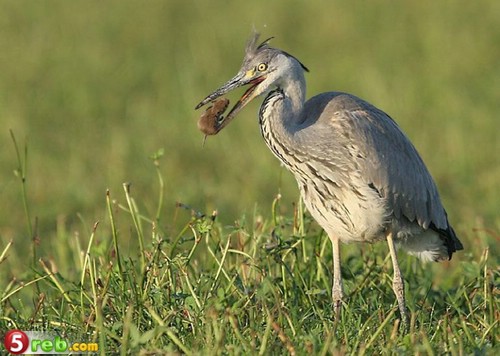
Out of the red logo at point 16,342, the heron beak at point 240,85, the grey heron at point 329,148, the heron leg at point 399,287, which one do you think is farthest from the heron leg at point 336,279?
the red logo at point 16,342

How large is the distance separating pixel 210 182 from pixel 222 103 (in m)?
4.24

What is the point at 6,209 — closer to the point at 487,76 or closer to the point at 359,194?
the point at 359,194

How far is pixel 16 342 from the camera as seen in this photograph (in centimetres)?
450

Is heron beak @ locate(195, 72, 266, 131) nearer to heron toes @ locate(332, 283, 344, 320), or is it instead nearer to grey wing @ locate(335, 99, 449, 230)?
grey wing @ locate(335, 99, 449, 230)

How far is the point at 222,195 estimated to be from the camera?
9484 mm

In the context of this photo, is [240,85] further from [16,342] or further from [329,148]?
[16,342]

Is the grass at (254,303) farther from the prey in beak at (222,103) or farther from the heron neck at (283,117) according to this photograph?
the prey in beak at (222,103)

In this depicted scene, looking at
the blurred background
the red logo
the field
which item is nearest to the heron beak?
the field

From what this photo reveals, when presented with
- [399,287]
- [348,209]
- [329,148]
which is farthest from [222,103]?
[399,287]

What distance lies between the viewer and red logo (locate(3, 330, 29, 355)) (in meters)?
4.47

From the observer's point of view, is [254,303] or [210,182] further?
[210,182]

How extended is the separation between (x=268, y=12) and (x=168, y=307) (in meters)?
10.9

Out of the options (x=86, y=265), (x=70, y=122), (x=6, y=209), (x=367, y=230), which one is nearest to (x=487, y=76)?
(x=70, y=122)

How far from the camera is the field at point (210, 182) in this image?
486 cm
